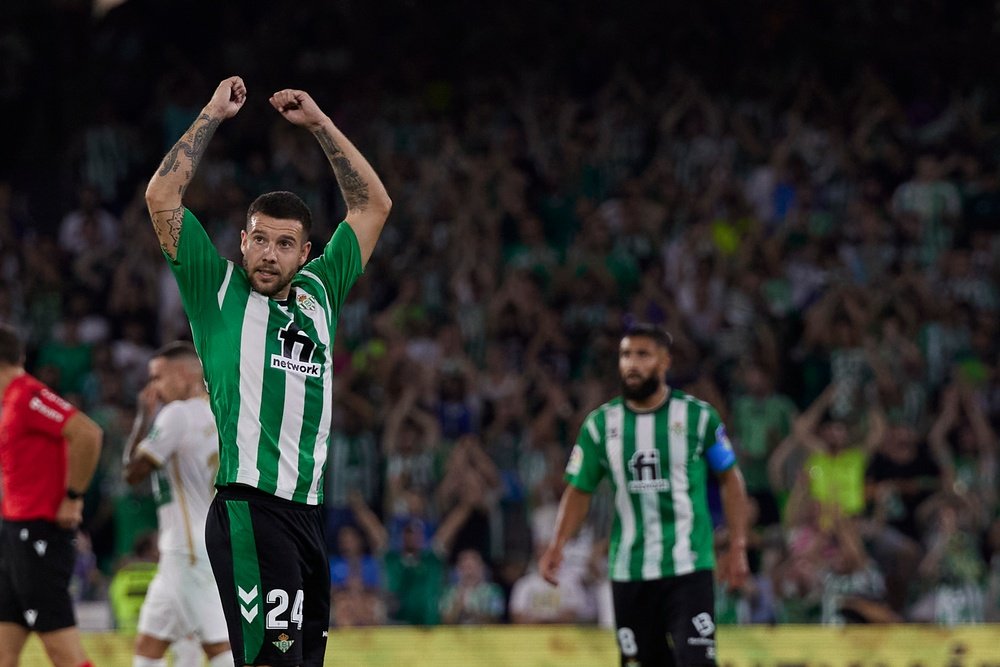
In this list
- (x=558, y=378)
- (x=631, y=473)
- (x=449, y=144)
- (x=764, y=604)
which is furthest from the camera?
(x=449, y=144)

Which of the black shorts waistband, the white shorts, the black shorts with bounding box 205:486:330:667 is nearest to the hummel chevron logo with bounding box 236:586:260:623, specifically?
the black shorts with bounding box 205:486:330:667

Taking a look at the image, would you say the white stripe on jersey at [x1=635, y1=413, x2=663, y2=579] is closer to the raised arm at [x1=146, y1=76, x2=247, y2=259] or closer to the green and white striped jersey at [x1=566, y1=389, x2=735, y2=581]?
the green and white striped jersey at [x1=566, y1=389, x2=735, y2=581]

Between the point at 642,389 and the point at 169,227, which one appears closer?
the point at 169,227

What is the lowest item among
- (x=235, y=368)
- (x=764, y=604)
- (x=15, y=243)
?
(x=764, y=604)

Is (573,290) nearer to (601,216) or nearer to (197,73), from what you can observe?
(601,216)

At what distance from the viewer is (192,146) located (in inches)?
221

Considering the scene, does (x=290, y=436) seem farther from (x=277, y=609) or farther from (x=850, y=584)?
(x=850, y=584)

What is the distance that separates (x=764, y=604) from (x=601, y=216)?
16.6 ft

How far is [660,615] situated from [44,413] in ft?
11.8

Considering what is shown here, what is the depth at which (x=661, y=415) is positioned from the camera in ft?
28.6

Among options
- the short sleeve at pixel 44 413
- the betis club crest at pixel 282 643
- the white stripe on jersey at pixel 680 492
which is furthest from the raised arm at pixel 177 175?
the white stripe on jersey at pixel 680 492

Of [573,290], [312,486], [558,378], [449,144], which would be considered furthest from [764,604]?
[312,486]

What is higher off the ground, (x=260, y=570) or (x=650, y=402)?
(x=650, y=402)

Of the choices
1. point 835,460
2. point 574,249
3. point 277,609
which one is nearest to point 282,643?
point 277,609
